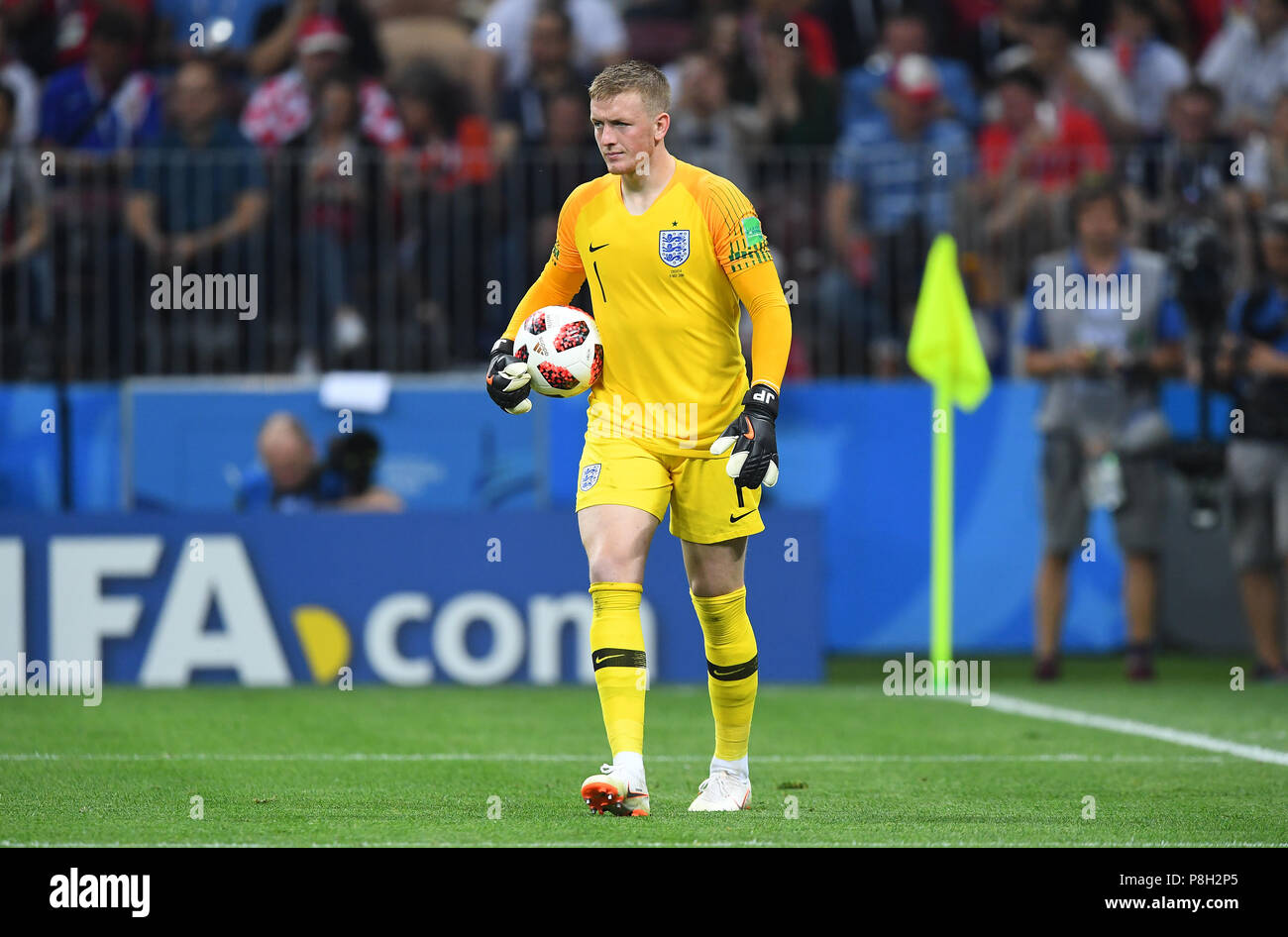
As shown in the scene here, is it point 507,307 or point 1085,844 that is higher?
point 507,307

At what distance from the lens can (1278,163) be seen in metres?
13.9

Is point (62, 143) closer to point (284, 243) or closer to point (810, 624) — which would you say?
point (284, 243)

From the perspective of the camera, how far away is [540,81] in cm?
1458

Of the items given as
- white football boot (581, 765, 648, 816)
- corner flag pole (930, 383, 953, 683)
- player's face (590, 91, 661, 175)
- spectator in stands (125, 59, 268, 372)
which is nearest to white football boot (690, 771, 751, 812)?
white football boot (581, 765, 648, 816)

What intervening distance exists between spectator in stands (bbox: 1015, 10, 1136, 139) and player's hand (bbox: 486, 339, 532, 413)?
30.3 feet

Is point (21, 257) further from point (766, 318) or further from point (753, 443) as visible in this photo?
point (753, 443)

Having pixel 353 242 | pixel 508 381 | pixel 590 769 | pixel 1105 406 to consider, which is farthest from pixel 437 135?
pixel 508 381

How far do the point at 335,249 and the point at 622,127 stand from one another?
7281 mm

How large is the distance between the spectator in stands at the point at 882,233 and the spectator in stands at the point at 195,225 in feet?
12.8

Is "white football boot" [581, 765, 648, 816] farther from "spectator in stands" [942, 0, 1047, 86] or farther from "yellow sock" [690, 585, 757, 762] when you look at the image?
"spectator in stands" [942, 0, 1047, 86]

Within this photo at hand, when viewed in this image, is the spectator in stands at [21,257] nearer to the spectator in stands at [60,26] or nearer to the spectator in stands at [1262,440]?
the spectator in stands at [60,26]
